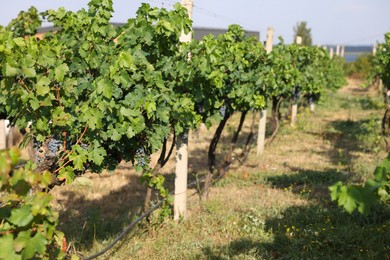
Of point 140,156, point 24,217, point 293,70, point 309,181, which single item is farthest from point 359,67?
point 24,217

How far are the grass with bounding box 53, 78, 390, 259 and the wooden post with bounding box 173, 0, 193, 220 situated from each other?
22 centimetres

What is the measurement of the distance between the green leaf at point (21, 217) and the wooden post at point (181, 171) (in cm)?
407

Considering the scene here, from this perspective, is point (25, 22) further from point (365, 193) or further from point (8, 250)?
point (365, 193)

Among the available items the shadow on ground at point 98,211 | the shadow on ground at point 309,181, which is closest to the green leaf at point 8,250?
the shadow on ground at point 98,211

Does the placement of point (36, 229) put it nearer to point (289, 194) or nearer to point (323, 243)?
point (323, 243)

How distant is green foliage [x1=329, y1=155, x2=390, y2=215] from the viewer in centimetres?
216

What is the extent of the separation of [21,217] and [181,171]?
4.30m

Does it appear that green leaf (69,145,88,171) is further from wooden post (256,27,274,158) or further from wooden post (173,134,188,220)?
wooden post (256,27,274,158)

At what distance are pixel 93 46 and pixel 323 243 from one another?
393 cm

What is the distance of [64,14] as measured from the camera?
470cm

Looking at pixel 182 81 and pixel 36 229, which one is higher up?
pixel 182 81

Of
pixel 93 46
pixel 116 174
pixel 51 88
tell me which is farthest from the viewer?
pixel 116 174

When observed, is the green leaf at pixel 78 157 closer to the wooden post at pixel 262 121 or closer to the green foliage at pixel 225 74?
the green foliage at pixel 225 74

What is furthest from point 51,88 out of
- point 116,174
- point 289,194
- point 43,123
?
point 116,174
